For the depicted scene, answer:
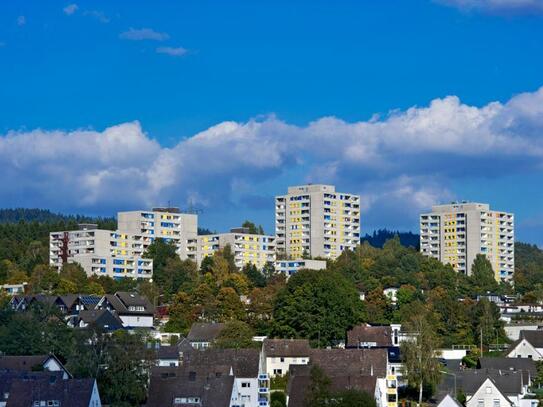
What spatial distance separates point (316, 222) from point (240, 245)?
12.9 metres

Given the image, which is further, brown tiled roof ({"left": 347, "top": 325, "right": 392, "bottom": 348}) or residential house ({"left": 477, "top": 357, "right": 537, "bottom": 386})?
brown tiled roof ({"left": 347, "top": 325, "right": 392, "bottom": 348})

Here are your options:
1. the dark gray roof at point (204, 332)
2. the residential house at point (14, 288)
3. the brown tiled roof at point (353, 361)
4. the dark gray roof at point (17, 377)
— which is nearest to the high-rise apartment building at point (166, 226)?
the residential house at point (14, 288)

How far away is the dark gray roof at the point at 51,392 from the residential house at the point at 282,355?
16.1m

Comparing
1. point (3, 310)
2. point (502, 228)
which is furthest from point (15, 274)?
point (502, 228)

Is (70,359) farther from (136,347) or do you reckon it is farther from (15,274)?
(15,274)

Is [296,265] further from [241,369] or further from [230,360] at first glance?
[241,369]

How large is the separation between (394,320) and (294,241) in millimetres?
58110

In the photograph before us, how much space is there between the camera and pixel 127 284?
122625mm

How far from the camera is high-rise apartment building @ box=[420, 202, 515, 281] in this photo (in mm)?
168750

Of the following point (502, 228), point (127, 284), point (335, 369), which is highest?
point (502, 228)

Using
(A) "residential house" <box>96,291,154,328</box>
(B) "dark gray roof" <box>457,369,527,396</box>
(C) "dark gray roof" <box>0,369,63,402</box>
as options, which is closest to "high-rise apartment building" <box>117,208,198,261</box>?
(A) "residential house" <box>96,291,154,328</box>

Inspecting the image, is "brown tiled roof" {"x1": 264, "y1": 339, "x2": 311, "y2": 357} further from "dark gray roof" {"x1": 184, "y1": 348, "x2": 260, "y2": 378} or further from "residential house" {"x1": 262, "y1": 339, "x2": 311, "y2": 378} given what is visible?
"dark gray roof" {"x1": 184, "y1": 348, "x2": 260, "y2": 378}

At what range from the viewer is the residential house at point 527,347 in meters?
94.1

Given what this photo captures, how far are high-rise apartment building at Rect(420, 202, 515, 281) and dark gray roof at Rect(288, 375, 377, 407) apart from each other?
307 feet
